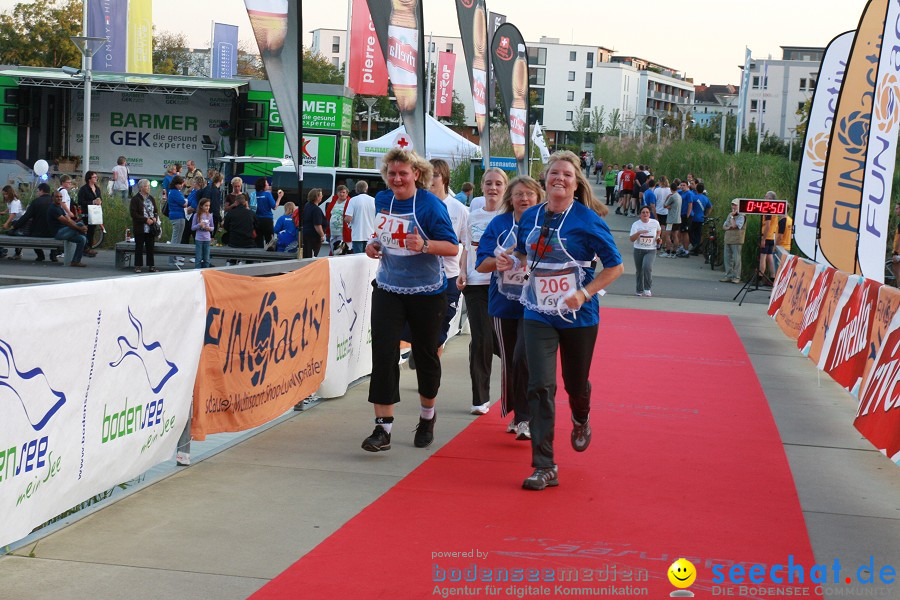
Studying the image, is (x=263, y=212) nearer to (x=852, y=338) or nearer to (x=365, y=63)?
→ (x=365, y=63)

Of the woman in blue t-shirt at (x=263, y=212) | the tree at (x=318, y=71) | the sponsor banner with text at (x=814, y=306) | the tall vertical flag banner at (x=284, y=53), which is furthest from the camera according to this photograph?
the tree at (x=318, y=71)

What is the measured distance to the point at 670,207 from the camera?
33875 millimetres

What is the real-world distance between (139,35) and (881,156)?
32.6 m

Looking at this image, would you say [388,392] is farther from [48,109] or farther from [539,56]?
[539,56]

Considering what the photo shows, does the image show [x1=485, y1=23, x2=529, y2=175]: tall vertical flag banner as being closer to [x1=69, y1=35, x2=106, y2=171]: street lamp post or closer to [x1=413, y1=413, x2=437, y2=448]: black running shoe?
[x1=69, y1=35, x2=106, y2=171]: street lamp post

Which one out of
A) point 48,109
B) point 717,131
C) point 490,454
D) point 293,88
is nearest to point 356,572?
point 490,454

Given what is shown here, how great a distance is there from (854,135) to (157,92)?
102 feet

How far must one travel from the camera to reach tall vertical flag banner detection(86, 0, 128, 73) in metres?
36.1

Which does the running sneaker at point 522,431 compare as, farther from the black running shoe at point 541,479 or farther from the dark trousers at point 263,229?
the dark trousers at point 263,229

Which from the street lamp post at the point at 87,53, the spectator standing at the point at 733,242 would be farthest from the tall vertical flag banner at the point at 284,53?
the street lamp post at the point at 87,53

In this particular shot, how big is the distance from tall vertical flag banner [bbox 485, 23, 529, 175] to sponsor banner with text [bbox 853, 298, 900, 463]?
17.9 meters

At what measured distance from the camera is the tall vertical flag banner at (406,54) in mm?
14266

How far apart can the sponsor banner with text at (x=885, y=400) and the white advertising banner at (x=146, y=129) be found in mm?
35974

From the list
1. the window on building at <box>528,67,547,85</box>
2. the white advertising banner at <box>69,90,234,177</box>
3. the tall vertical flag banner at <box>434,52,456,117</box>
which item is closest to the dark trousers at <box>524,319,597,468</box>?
the white advertising banner at <box>69,90,234,177</box>
